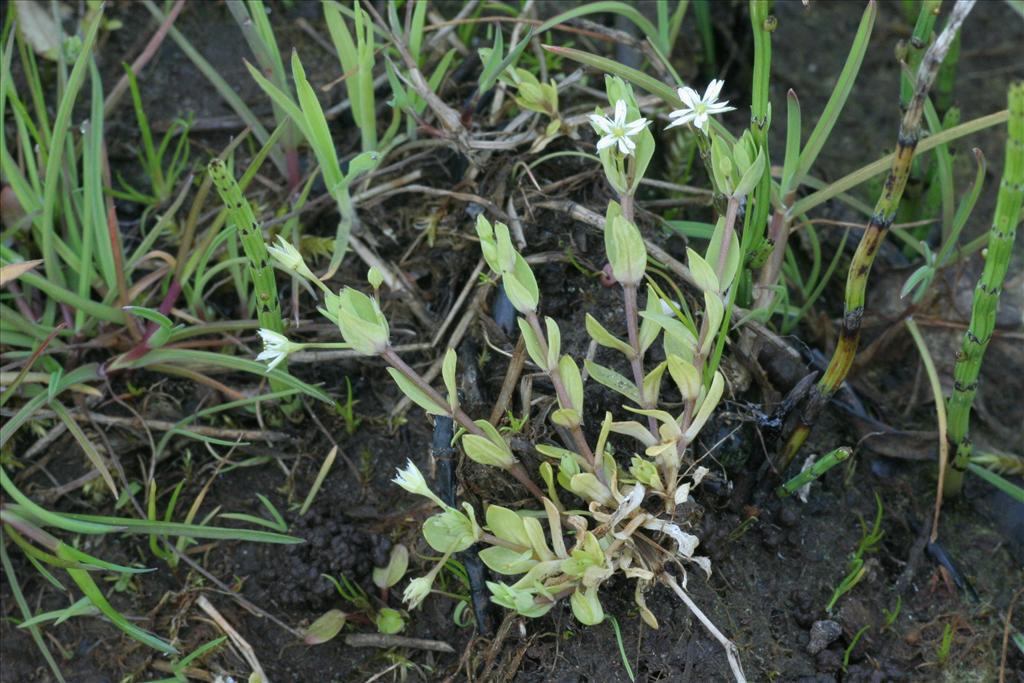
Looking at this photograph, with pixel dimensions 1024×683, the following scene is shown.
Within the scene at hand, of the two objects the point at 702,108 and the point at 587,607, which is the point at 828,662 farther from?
the point at 702,108

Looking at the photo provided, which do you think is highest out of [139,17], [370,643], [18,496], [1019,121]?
[1019,121]

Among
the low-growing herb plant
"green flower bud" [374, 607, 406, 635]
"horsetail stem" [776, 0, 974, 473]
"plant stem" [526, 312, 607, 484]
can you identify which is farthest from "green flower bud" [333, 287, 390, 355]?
"horsetail stem" [776, 0, 974, 473]

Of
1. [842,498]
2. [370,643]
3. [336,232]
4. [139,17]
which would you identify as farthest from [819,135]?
[139,17]

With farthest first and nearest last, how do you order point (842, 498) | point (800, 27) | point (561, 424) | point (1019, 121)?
point (800, 27) < point (842, 498) < point (561, 424) < point (1019, 121)

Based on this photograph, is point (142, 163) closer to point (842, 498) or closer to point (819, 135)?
point (819, 135)

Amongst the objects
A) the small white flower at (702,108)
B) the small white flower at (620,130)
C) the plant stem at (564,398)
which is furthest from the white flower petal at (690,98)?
the plant stem at (564,398)

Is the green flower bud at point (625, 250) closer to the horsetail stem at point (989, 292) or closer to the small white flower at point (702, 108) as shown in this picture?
the small white flower at point (702, 108)

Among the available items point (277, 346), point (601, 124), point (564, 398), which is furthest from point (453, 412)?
point (601, 124)
